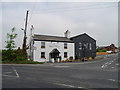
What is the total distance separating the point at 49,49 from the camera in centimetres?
3281

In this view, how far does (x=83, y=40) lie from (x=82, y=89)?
32.6 m

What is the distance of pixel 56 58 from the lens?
3216 centimetres

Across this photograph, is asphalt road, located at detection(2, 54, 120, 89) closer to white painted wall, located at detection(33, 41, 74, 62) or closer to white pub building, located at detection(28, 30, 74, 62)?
white pub building, located at detection(28, 30, 74, 62)

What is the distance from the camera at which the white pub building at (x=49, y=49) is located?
102 ft

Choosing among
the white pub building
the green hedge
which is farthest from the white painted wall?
the green hedge

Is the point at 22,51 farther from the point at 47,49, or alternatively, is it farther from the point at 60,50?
the point at 60,50

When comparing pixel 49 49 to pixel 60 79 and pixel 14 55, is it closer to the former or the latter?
pixel 14 55

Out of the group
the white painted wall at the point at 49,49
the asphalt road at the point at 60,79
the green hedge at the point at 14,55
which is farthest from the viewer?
the white painted wall at the point at 49,49

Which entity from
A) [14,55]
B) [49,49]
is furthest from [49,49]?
[14,55]

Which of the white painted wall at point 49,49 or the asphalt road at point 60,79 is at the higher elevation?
the white painted wall at point 49,49

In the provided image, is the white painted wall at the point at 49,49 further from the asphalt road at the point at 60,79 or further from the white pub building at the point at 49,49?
the asphalt road at the point at 60,79

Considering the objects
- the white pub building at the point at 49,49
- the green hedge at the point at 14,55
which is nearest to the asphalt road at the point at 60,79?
the green hedge at the point at 14,55


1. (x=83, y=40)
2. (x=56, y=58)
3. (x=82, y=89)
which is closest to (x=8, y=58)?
(x=56, y=58)

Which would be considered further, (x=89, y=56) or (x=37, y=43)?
(x=89, y=56)
